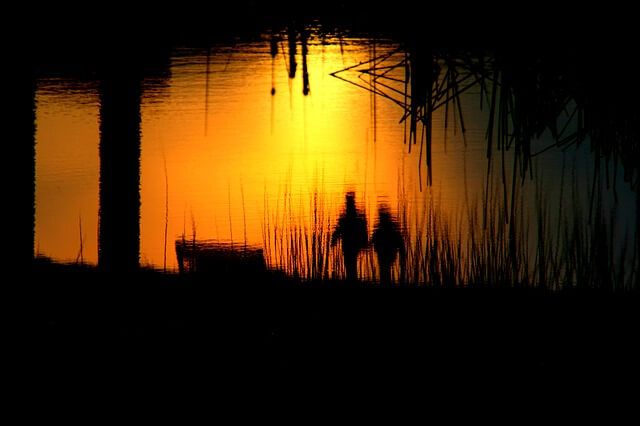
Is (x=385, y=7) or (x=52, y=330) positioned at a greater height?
(x=385, y=7)

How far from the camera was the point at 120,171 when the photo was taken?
166 inches

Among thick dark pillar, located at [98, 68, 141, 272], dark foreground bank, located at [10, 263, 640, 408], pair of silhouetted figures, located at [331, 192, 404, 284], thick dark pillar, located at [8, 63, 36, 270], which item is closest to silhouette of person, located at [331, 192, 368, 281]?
pair of silhouetted figures, located at [331, 192, 404, 284]

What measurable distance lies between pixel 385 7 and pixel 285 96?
360cm

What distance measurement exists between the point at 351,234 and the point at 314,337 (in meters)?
1.44

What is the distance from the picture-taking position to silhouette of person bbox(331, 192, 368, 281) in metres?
3.51

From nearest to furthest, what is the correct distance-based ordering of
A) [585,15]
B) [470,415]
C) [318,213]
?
[585,15] < [470,415] < [318,213]

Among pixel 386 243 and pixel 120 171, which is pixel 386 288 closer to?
pixel 386 243

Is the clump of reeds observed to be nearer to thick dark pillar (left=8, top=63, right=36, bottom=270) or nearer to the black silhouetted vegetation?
the black silhouetted vegetation

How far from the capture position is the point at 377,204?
4684 millimetres

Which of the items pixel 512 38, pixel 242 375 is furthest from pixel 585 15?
pixel 242 375

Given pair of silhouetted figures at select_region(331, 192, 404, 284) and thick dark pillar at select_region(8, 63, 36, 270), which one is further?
pair of silhouetted figures at select_region(331, 192, 404, 284)

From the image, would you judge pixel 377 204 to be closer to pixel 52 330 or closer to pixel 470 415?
pixel 52 330

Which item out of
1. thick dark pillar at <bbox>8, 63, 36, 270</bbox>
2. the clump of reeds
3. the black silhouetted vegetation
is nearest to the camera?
the black silhouetted vegetation

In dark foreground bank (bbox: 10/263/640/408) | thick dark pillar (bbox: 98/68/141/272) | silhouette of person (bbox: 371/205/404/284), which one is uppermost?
thick dark pillar (bbox: 98/68/141/272)
